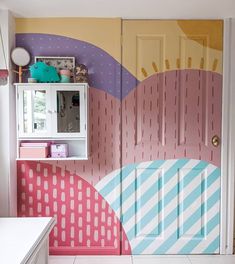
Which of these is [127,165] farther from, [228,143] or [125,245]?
[228,143]

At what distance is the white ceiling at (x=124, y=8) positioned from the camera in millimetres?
2543

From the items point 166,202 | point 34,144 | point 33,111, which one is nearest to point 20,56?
point 33,111

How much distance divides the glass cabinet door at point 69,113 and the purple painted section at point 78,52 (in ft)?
0.82

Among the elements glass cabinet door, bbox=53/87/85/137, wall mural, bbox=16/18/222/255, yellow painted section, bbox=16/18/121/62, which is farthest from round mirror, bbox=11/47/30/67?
glass cabinet door, bbox=53/87/85/137

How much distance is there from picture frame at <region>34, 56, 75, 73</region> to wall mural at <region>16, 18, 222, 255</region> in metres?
0.04

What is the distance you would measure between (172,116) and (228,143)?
0.54 m

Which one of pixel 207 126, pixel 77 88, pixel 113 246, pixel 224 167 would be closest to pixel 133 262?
pixel 113 246

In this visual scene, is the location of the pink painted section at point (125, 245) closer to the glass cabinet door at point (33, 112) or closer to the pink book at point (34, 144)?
the pink book at point (34, 144)

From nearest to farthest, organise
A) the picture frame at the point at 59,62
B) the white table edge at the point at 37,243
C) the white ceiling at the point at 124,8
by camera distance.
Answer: the white table edge at the point at 37,243 < the white ceiling at the point at 124,8 < the picture frame at the point at 59,62

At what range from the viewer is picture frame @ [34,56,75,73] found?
2.89 metres

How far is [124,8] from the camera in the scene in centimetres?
268

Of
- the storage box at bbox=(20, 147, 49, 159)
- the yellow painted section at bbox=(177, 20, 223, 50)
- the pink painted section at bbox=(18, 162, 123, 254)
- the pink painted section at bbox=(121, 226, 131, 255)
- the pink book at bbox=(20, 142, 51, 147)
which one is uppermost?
the yellow painted section at bbox=(177, 20, 223, 50)

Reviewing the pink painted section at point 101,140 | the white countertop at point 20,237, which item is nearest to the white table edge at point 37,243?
the white countertop at point 20,237

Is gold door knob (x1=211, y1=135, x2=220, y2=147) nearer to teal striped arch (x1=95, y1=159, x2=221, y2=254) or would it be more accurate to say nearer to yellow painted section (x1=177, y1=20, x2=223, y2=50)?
teal striped arch (x1=95, y1=159, x2=221, y2=254)
